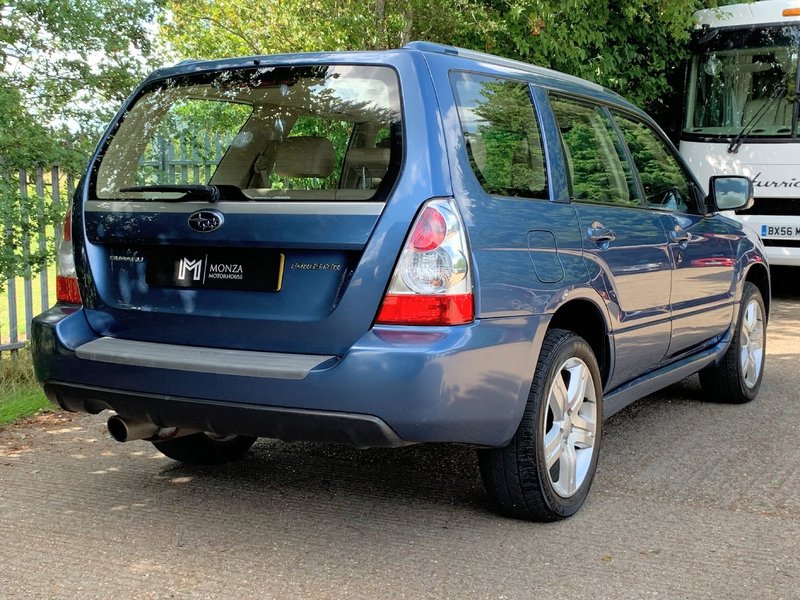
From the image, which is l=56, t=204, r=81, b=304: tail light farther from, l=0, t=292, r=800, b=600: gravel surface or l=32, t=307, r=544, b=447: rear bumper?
l=0, t=292, r=800, b=600: gravel surface

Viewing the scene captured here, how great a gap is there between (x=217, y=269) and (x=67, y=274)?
2.44ft

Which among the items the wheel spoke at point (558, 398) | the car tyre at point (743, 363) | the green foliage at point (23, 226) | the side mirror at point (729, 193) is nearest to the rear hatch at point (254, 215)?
the wheel spoke at point (558, 398)

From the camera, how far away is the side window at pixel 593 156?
4402 mm

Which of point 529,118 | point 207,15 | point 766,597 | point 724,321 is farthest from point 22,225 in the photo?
point 207,15

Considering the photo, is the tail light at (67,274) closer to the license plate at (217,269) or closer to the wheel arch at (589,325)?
the license plate at (217,269)

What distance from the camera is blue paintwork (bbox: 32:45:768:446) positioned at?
338cm

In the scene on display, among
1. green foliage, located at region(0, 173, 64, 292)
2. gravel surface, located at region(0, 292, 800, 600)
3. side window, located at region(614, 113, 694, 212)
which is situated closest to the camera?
gravel surface, located at region(0, 292, 800, 600)

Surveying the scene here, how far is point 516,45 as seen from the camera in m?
11.2

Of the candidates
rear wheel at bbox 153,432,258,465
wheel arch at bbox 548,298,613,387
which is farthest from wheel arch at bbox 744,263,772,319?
rear wheel at bbox 153,432,258,465

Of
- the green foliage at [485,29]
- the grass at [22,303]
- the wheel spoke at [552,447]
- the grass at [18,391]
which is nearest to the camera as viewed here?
the wheel spoke at [552,447]

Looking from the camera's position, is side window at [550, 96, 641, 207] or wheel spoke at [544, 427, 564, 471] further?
side window at [550, 96, 641, 207]

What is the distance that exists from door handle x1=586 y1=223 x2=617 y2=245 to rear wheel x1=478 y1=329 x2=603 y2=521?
0.46 meters

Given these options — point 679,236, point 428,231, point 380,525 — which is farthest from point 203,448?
point 679,236

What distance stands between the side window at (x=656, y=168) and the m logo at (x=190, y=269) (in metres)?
2.37
